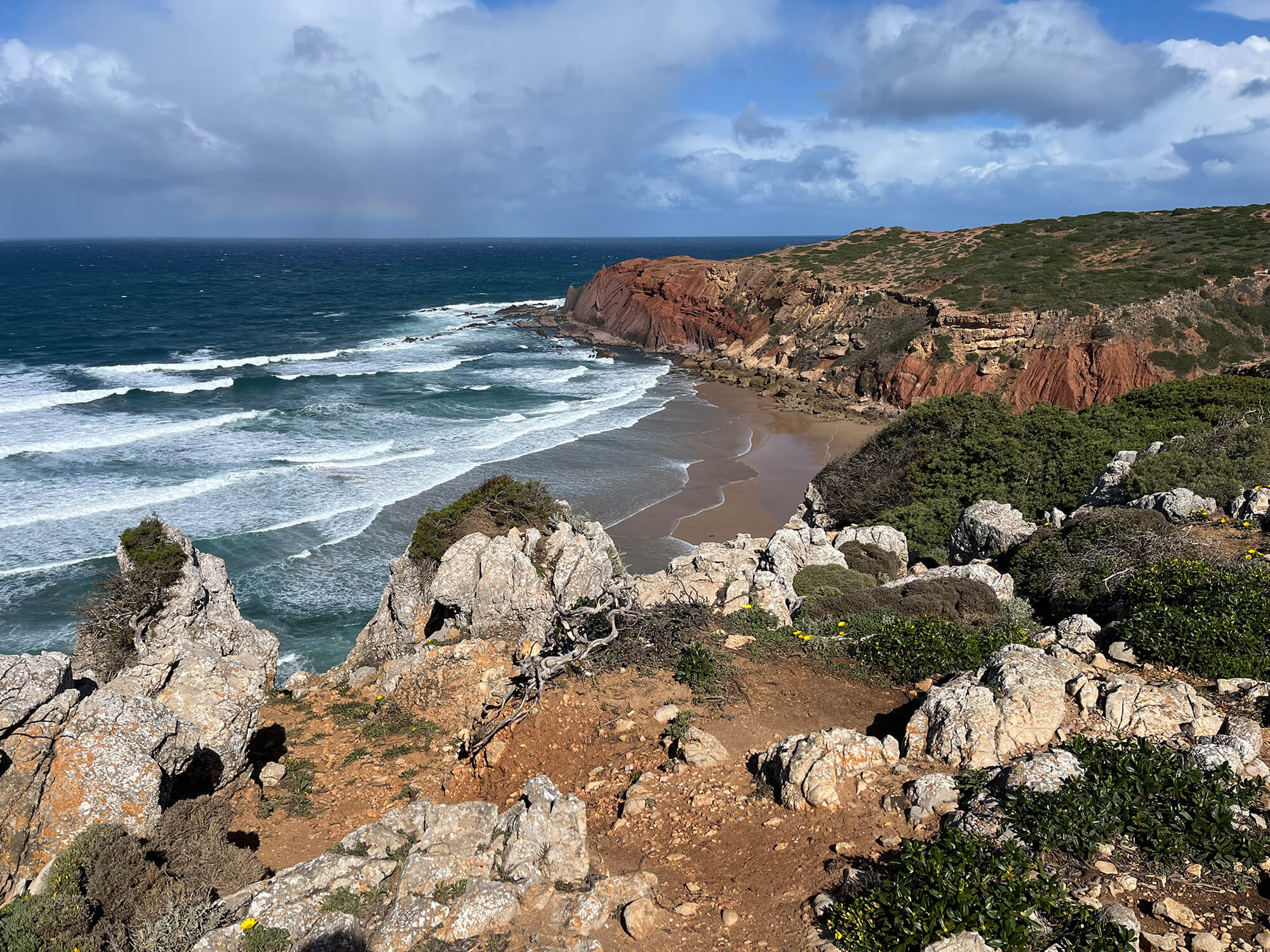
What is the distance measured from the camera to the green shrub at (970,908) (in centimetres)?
508

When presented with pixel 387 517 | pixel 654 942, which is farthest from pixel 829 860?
pixel 387 517

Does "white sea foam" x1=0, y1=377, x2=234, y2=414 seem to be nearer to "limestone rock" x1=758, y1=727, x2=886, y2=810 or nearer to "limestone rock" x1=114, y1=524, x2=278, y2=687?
"limestone rock" x1=114, y1=524, x2=278, y2=687

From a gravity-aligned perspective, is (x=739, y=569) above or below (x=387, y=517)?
above

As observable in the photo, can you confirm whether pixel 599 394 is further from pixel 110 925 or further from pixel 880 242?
pixel 110 925

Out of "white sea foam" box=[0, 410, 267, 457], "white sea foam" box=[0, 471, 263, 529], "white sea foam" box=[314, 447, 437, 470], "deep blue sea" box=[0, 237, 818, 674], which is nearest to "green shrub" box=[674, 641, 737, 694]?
"deep blue sea" box=[0, 237, 818, 674]

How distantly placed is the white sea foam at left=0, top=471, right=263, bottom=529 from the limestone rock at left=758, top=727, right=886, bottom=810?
1001 inches

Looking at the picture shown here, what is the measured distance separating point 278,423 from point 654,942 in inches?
1437

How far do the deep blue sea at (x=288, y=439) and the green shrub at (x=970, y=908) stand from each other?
50.1 feet

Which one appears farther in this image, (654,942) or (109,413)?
(109,413)

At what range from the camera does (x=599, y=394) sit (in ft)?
154

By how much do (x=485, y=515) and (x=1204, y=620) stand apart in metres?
11.4

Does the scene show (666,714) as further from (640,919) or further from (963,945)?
(963,945)

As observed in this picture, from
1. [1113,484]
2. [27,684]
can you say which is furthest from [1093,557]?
[27,684]

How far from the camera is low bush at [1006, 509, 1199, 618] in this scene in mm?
11461
